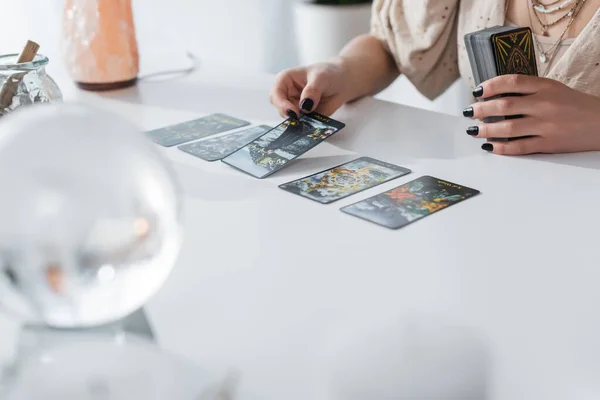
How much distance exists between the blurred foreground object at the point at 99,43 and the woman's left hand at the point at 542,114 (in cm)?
75

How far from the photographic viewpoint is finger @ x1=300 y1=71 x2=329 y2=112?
3.53 feet

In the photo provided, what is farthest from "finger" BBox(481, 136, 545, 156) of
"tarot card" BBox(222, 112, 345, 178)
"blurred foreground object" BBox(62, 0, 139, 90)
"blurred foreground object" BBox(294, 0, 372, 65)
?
"blurred foreground object" BBox(294, 0, 372, 65)

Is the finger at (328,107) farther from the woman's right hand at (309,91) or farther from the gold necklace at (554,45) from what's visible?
the gold necklace at (554,45)

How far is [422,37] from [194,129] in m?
0.50

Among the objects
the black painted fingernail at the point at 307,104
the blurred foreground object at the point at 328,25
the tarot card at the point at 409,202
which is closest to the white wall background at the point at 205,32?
the blurred foreground object at the point at 328,25

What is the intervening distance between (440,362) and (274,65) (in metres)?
2.04

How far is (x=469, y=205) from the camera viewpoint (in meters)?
0.80

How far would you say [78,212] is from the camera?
455 mm

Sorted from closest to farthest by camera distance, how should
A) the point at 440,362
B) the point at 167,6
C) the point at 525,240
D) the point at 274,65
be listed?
the point at 440,362 → the point at 525,240 → the point at 167,6 → the point at 274,65

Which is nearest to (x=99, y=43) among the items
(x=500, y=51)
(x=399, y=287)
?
(x=500, y=51)

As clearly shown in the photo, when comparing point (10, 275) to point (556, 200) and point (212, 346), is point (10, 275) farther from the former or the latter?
point (556, 200)

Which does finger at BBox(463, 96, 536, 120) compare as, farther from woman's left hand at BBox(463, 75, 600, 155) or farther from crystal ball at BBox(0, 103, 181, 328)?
crystal ball at BBox(0, 103, 181, 328)

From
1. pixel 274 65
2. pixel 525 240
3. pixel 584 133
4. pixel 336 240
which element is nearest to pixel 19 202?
pixel 336 240

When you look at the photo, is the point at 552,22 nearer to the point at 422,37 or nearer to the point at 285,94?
the point at 422,37
